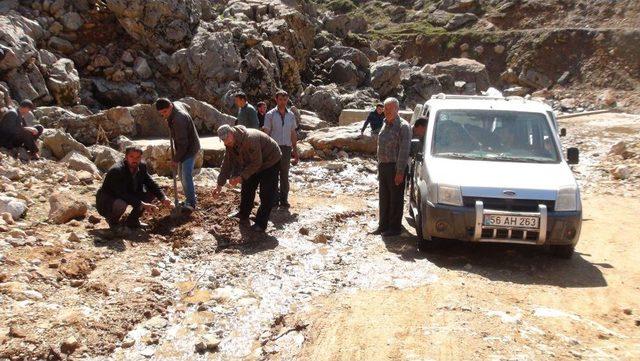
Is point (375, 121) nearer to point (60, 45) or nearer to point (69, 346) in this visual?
point (69, 346)

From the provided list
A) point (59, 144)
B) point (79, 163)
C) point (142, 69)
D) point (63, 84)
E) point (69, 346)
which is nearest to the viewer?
point (69, 346)

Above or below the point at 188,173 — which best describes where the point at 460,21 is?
above

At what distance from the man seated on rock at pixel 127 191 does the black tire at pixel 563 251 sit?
4.79 meters

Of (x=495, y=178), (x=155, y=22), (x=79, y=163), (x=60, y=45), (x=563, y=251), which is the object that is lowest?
(x=563, y=251)

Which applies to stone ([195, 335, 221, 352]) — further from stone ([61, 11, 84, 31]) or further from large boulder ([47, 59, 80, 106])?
stone ([61, 11, 84, 31])

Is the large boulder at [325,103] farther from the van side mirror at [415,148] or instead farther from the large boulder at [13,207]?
the large boulder at [13,207]

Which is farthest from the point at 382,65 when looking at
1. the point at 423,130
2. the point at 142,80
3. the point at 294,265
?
the point at 294,265

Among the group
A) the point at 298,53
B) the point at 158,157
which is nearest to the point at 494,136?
the point at 158,157

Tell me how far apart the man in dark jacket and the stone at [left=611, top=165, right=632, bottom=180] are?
1013cm

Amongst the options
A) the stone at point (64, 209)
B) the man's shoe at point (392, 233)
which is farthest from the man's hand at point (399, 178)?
the stone at point (64, 209)

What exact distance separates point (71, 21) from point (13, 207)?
49.4 ft

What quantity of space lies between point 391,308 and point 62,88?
570 inches

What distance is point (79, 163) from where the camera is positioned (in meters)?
10.5

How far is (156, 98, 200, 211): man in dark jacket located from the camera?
7418mm
